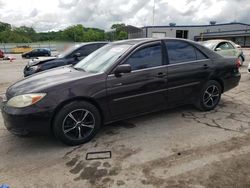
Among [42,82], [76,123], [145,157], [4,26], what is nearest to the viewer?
[145,157]

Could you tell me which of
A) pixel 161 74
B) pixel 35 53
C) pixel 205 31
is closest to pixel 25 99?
pixel 161 74

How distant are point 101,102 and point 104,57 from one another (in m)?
1.02

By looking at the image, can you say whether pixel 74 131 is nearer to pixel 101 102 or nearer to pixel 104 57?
pixel 101 102

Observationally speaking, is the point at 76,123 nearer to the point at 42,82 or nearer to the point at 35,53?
the point at 42,82

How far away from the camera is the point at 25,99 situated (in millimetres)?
3430

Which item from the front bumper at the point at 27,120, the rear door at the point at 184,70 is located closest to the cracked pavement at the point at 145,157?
the front bumper at the point at 27,120

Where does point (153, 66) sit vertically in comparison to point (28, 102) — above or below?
above

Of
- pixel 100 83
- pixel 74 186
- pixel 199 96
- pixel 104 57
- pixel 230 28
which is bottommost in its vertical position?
pixel 74 186

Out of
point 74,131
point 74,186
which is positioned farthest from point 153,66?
point 74,186

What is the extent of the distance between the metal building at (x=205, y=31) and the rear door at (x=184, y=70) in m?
38.1

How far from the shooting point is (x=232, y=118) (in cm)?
473

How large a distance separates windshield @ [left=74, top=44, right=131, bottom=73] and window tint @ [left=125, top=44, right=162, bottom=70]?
0.74 ft

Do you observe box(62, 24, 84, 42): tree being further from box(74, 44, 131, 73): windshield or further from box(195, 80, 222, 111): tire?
box(195, 80, 222, 111): tire

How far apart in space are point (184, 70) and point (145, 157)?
79.9 inches
